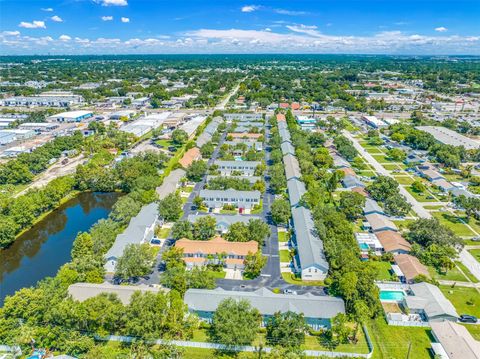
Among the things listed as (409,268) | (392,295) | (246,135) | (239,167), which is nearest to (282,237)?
(392,295)

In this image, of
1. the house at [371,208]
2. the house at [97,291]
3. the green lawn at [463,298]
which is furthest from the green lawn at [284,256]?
the green lawn at [463,298]

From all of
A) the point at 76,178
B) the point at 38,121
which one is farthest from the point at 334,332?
the point at 38,121

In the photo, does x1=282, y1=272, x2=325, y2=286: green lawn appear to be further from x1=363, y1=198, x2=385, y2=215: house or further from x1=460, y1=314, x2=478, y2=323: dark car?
x1=363, y1=198, x2=385, y2=215: house

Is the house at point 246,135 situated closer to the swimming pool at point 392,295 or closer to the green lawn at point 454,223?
the green lawn at point 454,223

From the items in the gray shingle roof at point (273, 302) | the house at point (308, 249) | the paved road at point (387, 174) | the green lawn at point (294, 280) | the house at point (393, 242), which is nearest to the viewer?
the gray shingle roof at point (273, 302)

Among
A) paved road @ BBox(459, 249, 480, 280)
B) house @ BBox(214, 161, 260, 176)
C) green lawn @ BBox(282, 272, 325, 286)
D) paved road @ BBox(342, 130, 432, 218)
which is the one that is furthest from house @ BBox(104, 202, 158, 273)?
paved road @ BBox(342, 130, 432, 218)

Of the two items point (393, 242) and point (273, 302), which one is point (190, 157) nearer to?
point (393, 242)

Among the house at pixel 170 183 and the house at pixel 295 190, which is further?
the house at pixel 170 183

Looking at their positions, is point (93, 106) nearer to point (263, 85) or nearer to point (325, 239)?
point (263, 85)
